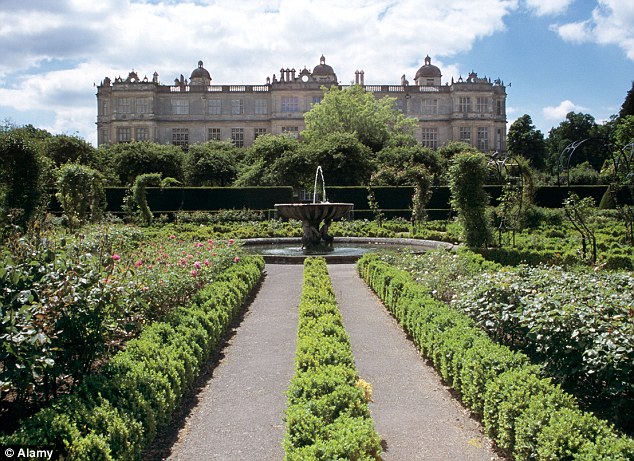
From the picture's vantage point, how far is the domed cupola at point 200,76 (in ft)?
229

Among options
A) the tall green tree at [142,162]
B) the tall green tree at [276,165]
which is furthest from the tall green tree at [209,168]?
the tall green tree at [276,165]

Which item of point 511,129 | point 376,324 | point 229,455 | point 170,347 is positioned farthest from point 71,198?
point 511,129

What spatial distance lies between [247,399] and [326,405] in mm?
1400

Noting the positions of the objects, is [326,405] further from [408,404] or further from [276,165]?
[276,165]

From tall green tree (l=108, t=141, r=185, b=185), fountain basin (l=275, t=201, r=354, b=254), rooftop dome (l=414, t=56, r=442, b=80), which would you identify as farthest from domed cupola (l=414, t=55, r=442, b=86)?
fountain basin (l=275, t=201, r=354, b=254)

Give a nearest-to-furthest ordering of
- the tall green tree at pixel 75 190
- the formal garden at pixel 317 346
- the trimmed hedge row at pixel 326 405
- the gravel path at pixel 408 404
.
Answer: the trimmed hedge row at pixel 326 405, the formal garden at pixel 317 346, the gravel path at pixel 408 404, the tall green tree at pixel 75 190

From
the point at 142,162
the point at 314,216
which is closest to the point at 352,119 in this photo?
the point at 142,162

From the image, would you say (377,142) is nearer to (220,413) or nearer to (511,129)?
(511,129)

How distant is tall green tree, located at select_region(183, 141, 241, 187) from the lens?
43281 mm

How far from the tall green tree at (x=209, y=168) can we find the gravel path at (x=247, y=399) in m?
35.8

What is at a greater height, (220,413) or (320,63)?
(320,63)

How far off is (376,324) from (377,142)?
36787mm

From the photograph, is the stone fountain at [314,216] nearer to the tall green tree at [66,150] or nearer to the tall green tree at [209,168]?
the tall green tree at [66,150]

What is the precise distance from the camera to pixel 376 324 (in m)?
7.97
